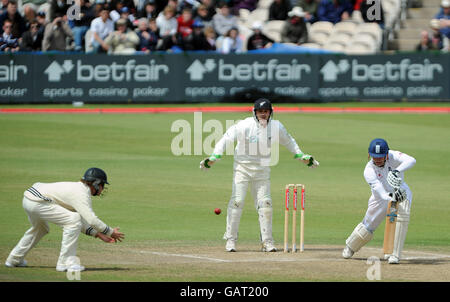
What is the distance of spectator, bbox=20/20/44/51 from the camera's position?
94.2 feet

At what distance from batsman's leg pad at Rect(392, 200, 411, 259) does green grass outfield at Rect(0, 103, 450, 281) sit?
1.57m

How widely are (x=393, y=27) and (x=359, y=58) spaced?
4531mm

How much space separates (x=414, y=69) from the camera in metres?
29.3

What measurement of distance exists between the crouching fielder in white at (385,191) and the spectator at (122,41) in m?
17.9

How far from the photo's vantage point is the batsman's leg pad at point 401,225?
11.9 meters

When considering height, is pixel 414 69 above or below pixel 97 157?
above

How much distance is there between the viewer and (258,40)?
98.7ft

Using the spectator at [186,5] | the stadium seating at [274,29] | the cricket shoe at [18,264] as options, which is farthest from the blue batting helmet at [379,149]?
the spectator at [186,5]

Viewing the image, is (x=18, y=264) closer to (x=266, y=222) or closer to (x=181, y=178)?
(x=266, y=222)

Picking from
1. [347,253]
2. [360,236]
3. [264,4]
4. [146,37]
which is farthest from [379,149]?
[264,4]

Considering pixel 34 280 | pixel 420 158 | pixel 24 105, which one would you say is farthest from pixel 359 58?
pixel 34 280
